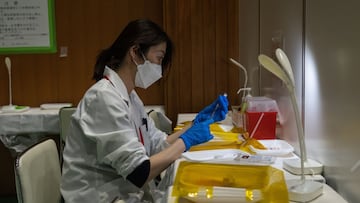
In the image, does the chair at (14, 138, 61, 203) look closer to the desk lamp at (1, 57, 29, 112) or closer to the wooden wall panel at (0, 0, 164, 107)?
the desk lamp at (1, 57, 29, 112)

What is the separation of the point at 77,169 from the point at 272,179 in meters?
0.73

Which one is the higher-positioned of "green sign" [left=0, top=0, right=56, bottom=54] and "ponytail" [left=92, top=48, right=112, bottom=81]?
"green sign" [left=0, top=0, right=56, bottom=54]

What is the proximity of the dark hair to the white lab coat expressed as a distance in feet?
0.42

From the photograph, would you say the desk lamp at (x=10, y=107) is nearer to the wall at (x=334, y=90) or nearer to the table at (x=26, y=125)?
the table at (x=26, y=125)

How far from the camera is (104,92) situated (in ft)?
5.06

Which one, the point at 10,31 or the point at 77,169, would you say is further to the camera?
the point at 10,31

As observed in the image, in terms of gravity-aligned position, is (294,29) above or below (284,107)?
above

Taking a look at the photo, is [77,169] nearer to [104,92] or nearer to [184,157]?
[104,92]

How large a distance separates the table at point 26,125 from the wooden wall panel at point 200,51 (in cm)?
91

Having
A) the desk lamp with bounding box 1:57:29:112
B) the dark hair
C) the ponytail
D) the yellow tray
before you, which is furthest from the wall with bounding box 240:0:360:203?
the desk lamp with bounding box 1:57:29:112

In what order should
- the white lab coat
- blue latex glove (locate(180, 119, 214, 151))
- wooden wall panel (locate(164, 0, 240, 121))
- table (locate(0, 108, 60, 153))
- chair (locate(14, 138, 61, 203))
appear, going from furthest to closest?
wooden wall panel (locate(164, 0, 240, 121)) < table (locate(0, 108, 60, 153)) < blue latex glove (locate(180, 119, 214, 151)) < the white lab coat < chair (locate(14, 138, 61, 203))

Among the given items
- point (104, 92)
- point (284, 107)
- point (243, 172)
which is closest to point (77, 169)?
point (104, 92)

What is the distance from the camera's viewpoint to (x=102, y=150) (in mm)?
1492

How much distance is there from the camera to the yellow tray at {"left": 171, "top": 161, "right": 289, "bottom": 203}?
121cm
